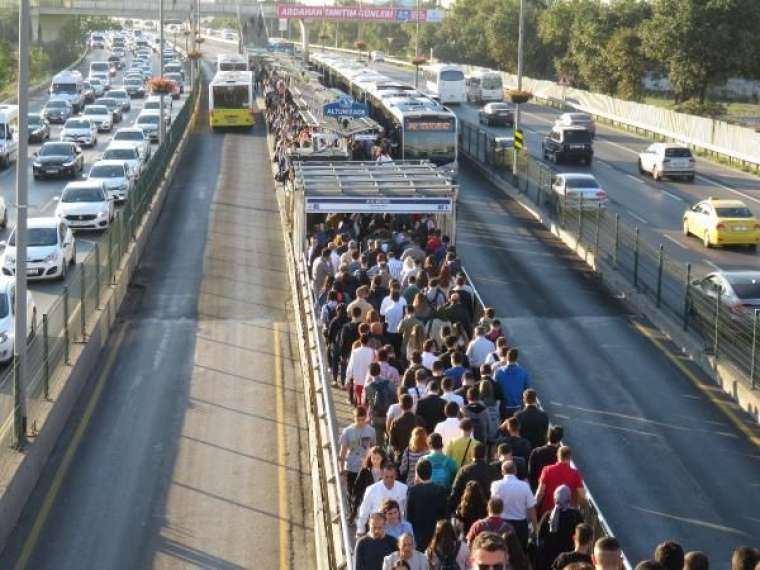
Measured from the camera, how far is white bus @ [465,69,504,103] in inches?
3590

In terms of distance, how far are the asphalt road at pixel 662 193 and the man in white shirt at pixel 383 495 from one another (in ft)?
60.0

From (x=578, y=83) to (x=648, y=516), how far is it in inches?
3462

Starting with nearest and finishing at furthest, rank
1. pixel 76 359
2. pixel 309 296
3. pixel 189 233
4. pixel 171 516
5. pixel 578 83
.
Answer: pixel 171 516, pixel 76 359, pixel 309 296, pixel 189 233, pixel 578 83

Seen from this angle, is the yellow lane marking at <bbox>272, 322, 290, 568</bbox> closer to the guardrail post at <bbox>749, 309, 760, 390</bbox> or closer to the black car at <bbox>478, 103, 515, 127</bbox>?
the guardrail post at <bbox>749, 309, 760, 390</bbox>

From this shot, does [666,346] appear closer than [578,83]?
Yes

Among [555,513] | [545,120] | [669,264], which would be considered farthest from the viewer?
[545,120]

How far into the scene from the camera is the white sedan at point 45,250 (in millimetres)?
31438

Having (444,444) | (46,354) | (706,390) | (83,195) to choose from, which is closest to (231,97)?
(83,195)

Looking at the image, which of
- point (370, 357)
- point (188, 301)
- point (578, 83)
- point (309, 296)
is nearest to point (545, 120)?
point (578, 83)

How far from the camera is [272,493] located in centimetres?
1825

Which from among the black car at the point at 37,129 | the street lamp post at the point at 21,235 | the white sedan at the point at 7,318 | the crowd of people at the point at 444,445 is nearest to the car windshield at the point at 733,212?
the crowd of people at the point at 444,445

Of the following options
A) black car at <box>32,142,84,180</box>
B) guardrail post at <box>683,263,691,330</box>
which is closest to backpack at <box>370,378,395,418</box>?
guardrail post at <box>683,263,691,330</box>

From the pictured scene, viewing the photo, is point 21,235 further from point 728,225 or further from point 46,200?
point 46,200

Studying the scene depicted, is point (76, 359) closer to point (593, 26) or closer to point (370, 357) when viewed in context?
point (370, 357)
